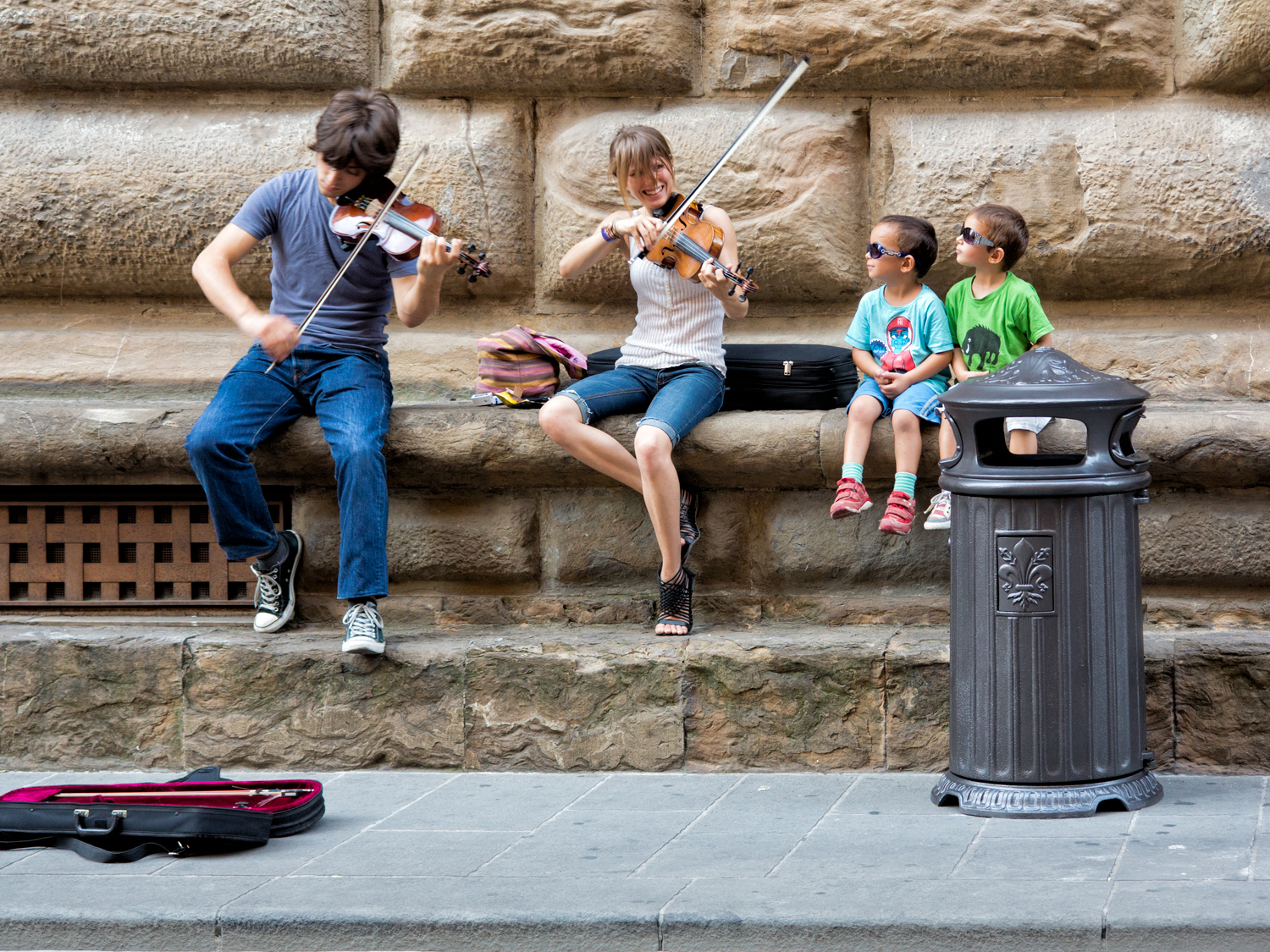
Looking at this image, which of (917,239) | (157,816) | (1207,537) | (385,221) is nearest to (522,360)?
(385,221)

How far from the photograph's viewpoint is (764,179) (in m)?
4.77

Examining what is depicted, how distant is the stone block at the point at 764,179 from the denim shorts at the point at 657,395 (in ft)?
1.65

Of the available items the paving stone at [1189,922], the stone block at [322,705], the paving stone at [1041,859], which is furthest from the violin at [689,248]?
the paving stone at [1189,922]

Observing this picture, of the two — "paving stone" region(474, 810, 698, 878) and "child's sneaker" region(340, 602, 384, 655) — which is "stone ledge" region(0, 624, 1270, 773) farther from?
"paving stone" region(474, 810, 698, 878)

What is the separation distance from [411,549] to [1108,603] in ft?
6.75

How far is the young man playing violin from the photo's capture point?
4.27 metres

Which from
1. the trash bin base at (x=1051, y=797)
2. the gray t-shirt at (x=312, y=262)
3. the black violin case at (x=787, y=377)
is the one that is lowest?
the trash bin base at (x=1051, y=797)

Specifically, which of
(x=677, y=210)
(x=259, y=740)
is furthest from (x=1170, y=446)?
(x=259, y=740)

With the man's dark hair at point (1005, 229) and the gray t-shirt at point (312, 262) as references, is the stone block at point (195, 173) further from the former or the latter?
the man's dark hair at point (1005, 229)

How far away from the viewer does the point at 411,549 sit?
15.2 feet

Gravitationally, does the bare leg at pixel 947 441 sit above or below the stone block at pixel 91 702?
above

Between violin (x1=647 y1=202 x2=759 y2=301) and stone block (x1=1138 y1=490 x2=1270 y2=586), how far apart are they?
132 centimetres

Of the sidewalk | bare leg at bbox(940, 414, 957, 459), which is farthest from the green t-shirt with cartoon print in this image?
the sidewalk

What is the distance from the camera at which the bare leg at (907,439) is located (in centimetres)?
424
